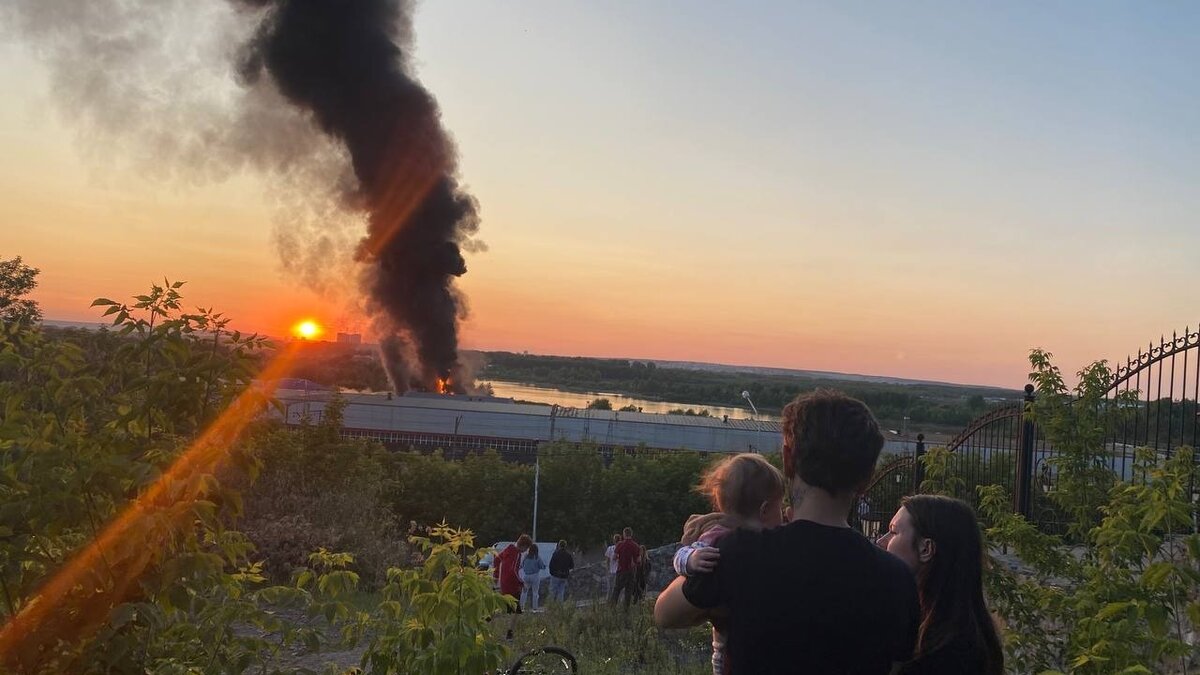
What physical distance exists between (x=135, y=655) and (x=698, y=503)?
2723 centimetres

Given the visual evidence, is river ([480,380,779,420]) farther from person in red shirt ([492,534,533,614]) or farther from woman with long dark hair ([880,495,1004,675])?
woman with long dark hair ([880,495,1004,675])

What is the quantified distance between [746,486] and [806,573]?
0.44 m

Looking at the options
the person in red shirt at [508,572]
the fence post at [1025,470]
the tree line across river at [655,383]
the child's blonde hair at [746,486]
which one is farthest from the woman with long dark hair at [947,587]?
the tree line across river at [655,383]

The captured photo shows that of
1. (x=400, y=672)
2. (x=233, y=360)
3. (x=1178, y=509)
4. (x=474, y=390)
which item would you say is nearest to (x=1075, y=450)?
(x=1178, y=509)

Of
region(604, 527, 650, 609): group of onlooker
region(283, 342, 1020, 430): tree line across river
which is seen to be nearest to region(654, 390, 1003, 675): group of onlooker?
region(604, 527, 650, 609): group of onlooker

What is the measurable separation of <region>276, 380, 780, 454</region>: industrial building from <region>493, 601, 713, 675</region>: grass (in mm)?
25381

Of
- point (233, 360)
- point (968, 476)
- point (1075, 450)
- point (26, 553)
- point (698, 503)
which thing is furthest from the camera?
point (698, 503)

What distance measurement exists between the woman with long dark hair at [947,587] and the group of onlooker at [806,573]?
0.08 metres

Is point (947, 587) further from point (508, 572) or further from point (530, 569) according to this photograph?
point (530, 569)

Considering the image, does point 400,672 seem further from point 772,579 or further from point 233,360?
point 772,579

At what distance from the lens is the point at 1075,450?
4.80m

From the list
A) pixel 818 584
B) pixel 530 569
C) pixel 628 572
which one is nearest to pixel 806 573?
pixel 818 584

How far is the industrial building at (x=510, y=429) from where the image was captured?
36562mm

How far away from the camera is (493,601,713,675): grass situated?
700cm
